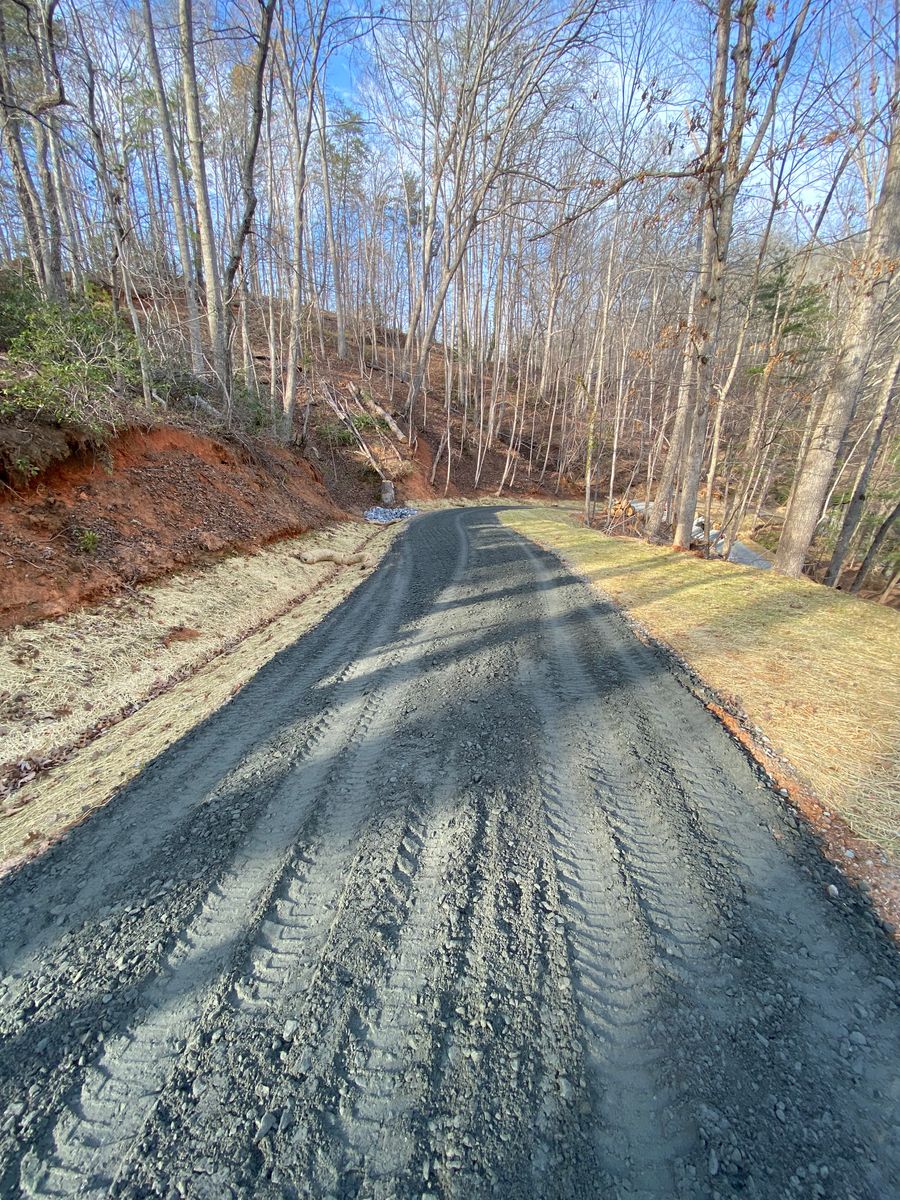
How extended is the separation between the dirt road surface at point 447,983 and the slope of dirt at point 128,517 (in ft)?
8.23

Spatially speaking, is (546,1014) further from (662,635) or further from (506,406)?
(506,406)

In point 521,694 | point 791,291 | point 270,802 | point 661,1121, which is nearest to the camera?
point 661,1121

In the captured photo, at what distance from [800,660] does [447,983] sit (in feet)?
12.1

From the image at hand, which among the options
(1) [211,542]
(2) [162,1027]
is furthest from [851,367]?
(2) [162,1027]

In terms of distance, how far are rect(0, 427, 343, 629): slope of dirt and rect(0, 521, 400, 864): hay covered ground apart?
0.88 feet

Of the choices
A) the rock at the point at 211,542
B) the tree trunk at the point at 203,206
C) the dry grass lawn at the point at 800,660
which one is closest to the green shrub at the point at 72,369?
the rock at the point at 211,542

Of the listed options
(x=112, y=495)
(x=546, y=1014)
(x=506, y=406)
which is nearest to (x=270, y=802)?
(x=546, y=1014)

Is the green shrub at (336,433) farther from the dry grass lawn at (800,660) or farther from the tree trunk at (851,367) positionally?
the tree trunk at (851,367)

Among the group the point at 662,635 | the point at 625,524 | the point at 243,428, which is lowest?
the point at 625,524

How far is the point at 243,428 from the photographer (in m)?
8.95

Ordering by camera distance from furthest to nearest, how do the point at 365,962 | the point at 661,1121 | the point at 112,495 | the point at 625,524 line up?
the point at 625,524 → the point at 112,495 → the point at 365,962 → the point at 661,1121

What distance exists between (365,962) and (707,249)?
9508 millimetres

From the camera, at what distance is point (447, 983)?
59.6 inches

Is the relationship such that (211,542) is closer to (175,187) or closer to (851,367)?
(851,367)
